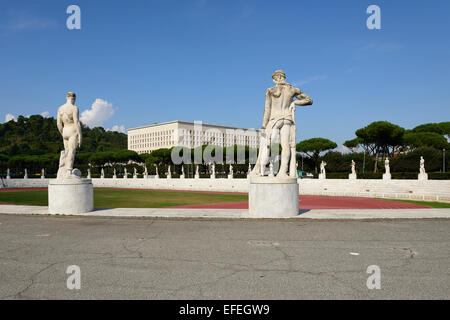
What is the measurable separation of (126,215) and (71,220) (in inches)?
61.3

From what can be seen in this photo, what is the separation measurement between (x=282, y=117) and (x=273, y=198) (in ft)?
8.41

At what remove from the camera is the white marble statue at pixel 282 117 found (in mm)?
10070

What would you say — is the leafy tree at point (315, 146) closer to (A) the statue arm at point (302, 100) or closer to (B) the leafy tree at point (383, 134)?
(B) the leafy tree at point (383, 134)

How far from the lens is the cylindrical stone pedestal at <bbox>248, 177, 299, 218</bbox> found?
9453mm

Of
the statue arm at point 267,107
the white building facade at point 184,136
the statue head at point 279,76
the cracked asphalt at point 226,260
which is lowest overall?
the cracked asphalt at point 226,260

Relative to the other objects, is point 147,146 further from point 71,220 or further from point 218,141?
point 71,220

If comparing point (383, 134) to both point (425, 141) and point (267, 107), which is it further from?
point (267, 107)

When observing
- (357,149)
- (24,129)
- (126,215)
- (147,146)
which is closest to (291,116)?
(126,215)

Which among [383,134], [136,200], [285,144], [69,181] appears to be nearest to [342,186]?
[136,200]

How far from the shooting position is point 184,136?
465 feet

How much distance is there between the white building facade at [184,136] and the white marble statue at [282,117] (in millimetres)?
126553

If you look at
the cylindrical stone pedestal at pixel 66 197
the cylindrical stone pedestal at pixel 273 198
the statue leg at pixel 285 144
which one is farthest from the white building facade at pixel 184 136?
the cylindrical stone pedestal at pixel 273 198

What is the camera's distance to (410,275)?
4133mm

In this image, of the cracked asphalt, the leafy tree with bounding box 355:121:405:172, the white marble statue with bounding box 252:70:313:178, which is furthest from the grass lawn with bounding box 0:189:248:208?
the leafy tree with bounding box 355:121:405:172
